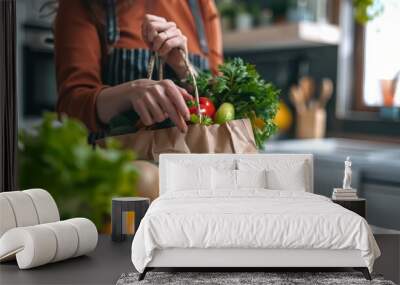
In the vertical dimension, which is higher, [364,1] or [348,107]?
[364,1]

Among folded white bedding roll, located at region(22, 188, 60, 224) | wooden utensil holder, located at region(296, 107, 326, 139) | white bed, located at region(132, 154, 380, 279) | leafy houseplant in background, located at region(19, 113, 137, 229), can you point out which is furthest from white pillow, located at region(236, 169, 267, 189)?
wooden utensil holder, located at region(296, 107, 326, 139)

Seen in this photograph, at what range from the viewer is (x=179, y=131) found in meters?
4.73

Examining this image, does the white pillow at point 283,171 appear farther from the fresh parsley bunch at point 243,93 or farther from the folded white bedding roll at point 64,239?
the folded white bedding roll at point 64,239

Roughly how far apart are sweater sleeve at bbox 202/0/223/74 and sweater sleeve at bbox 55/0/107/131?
85 cm

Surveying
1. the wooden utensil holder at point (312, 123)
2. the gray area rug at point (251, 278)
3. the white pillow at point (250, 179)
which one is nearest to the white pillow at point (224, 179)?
the white pillow at point (250, 179)

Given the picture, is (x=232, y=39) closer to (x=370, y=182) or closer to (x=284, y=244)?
(x=370, y=182)

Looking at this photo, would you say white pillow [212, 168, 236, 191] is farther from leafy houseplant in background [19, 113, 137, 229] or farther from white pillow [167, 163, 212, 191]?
leafy houseplant in background [19, 113, 137, 229]

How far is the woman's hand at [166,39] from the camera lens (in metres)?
4.96

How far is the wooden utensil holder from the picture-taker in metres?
6.38

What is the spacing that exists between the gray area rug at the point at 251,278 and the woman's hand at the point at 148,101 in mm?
1299

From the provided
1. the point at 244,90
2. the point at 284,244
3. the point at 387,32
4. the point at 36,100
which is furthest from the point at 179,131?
the point at 387,32

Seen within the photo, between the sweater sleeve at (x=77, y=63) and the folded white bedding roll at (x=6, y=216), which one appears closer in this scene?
the folded white bedding roll at (x=6, y=216)

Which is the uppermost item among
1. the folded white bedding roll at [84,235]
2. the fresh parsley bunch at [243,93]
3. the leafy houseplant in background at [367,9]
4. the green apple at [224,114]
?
the leafy houseplant in background at [367,9]

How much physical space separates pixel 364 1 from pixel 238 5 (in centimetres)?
126
